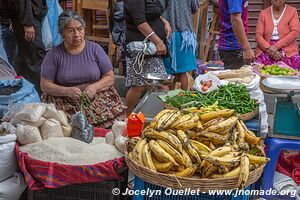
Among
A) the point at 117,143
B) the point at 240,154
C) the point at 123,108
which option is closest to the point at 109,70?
the point at 123,108

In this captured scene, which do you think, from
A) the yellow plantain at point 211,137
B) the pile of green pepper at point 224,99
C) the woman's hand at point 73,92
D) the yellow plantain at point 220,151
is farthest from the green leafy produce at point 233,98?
the woman's hand at point 73,92

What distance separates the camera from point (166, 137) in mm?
2803

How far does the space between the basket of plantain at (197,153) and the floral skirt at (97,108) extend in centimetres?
120

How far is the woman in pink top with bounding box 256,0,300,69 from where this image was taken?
20.2ft

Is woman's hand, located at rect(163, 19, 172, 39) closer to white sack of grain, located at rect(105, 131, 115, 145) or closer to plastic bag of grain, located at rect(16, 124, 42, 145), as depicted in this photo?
white sack of grain, located at rect(105, 131, 115, 145)

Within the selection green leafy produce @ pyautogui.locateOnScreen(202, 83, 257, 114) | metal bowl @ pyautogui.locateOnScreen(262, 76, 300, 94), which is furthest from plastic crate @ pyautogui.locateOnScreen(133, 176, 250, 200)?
metal bowl @ pyautogui.locateOnScreen(262, 76, 300, 94)

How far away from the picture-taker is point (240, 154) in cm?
276

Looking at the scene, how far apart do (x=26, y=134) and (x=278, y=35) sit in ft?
13.4

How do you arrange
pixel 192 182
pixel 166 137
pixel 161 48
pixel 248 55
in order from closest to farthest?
pixel 192 182 < pixel 166 137 < pixel 161 48 < pixel 248 55

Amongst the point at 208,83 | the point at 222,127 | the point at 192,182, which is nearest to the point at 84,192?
the point at 192,182

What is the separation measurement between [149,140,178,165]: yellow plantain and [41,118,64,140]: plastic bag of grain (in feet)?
3.13

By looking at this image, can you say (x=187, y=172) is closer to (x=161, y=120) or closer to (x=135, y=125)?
(x=161, y=120)

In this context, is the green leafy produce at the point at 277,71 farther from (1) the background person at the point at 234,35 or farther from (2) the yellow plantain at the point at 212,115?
(2) the yellow plantain at the point at 212,115

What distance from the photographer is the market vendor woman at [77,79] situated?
423 centimetres
